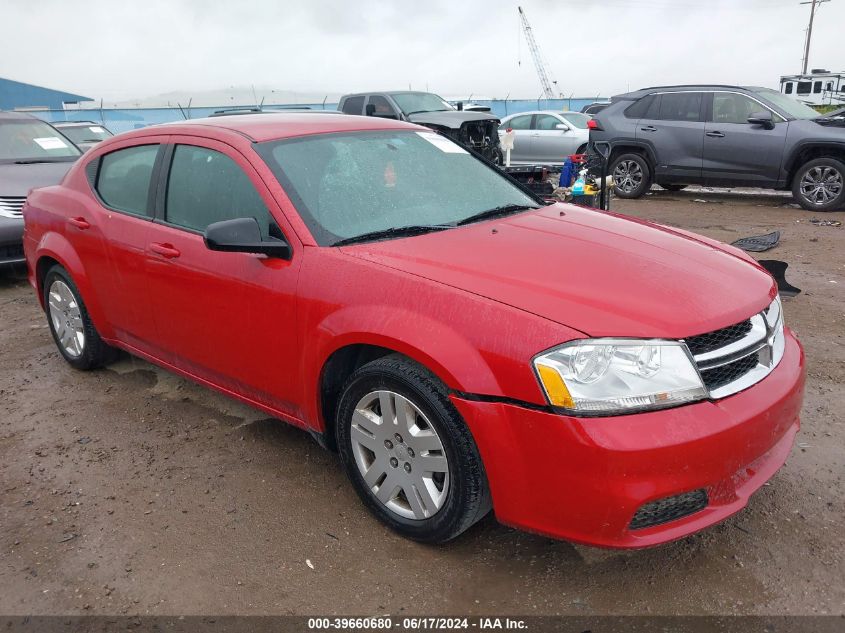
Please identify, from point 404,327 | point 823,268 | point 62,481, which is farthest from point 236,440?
point 823,268

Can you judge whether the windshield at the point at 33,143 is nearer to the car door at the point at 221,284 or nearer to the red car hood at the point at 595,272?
the car door at the point at 221,284

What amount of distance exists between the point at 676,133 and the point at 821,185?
225 centimetres

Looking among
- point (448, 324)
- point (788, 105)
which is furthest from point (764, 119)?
point (448, 324)

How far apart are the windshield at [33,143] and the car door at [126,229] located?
500 cm

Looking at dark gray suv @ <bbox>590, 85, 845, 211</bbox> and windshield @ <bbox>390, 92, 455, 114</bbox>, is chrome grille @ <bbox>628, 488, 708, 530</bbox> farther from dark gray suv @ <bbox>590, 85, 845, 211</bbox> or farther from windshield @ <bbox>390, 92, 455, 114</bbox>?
windshield @ <bbox>390, 92, 455, 114</bbox>

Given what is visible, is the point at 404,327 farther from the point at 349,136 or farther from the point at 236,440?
the point at 236,440

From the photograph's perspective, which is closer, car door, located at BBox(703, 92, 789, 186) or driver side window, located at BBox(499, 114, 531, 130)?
car door, located at BBox(703, 92, 789, 186)

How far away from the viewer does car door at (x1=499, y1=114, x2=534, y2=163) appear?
51.8 feet

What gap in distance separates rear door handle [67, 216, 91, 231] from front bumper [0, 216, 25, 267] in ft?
10.9

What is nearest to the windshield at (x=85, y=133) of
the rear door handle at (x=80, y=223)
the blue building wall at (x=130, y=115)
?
the rear door handle at (x=80, y=223)

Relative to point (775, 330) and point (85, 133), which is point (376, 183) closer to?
point (775, 330)

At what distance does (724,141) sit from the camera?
10453 mm

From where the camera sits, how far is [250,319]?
9.95 ft

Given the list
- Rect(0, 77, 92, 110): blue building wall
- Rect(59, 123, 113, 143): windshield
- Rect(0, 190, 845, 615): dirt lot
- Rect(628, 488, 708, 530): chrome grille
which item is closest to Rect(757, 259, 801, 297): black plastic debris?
Rect(0, 190, 845, 615): dirt lot
